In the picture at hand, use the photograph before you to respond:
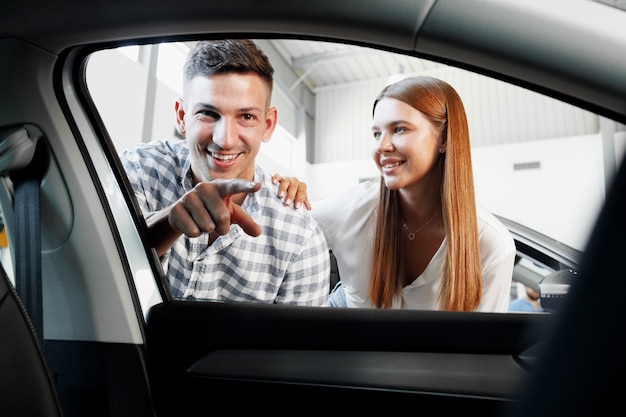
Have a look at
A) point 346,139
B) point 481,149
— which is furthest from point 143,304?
point 481,149

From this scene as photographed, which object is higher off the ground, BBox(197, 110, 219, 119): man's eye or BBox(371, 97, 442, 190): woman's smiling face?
BBox(197, 110, 219, 119): man's eye

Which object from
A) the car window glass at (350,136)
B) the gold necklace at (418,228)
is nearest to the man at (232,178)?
the gold necklace at (418,228)

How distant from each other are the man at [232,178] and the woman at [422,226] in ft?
0.46

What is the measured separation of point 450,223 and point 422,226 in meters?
0.14

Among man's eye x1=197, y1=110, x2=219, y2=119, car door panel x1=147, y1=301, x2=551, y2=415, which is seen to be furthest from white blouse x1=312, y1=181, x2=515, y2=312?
man's eye x1=197, y1=110, x2=219, y2=119

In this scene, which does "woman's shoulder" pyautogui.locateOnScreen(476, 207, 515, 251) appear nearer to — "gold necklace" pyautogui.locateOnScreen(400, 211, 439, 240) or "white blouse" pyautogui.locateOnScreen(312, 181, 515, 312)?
"white blouse" pyautogui.locateOnScreen(312, 181, 515, 312)

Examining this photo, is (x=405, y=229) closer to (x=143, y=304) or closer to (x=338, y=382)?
(x=338, y=382)

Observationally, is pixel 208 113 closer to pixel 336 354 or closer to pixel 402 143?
pixel 402 143

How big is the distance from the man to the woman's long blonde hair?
0.58 ft

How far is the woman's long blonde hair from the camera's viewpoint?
48.8 inches

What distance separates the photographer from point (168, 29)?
664 mm

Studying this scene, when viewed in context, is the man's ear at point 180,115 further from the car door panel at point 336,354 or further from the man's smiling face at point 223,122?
the car door panel at point 336,354

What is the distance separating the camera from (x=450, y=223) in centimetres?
129

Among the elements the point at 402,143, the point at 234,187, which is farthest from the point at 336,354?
the point at 402,143
